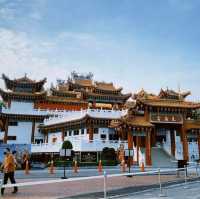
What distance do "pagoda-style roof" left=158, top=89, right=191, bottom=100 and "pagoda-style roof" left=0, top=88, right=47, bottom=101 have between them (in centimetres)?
2028

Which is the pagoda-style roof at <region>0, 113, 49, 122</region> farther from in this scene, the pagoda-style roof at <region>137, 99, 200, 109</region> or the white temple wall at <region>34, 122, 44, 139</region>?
the pagoda-style roof at <region>137, 99, 200, 109</region>

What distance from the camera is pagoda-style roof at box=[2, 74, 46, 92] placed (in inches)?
1953

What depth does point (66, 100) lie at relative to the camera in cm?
5275

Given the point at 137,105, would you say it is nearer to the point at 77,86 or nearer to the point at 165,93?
the point at 165,93

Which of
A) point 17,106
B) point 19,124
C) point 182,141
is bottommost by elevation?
point 182,141

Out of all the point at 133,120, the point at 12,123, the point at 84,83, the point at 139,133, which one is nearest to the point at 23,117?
the point at 12,123

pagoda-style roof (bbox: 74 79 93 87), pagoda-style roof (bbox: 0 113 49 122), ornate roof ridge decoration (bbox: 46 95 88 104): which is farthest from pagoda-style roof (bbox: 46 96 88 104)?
pagoda-style roof (bbox: 0 113 49 122)

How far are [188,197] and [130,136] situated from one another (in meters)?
20.9

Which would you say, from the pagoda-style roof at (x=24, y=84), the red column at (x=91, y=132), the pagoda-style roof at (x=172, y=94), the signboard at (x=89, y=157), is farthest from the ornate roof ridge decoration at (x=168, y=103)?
the pagoda-style roof at (x=24, y=84)

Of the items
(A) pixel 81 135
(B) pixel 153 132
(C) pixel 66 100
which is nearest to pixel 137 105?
(B) pixel 153 132

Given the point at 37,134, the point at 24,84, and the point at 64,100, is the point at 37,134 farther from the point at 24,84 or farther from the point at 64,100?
the point at 24,84

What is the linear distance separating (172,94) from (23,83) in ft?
82.6

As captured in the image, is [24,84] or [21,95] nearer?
[21,95]

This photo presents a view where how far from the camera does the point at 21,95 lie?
163 feet
